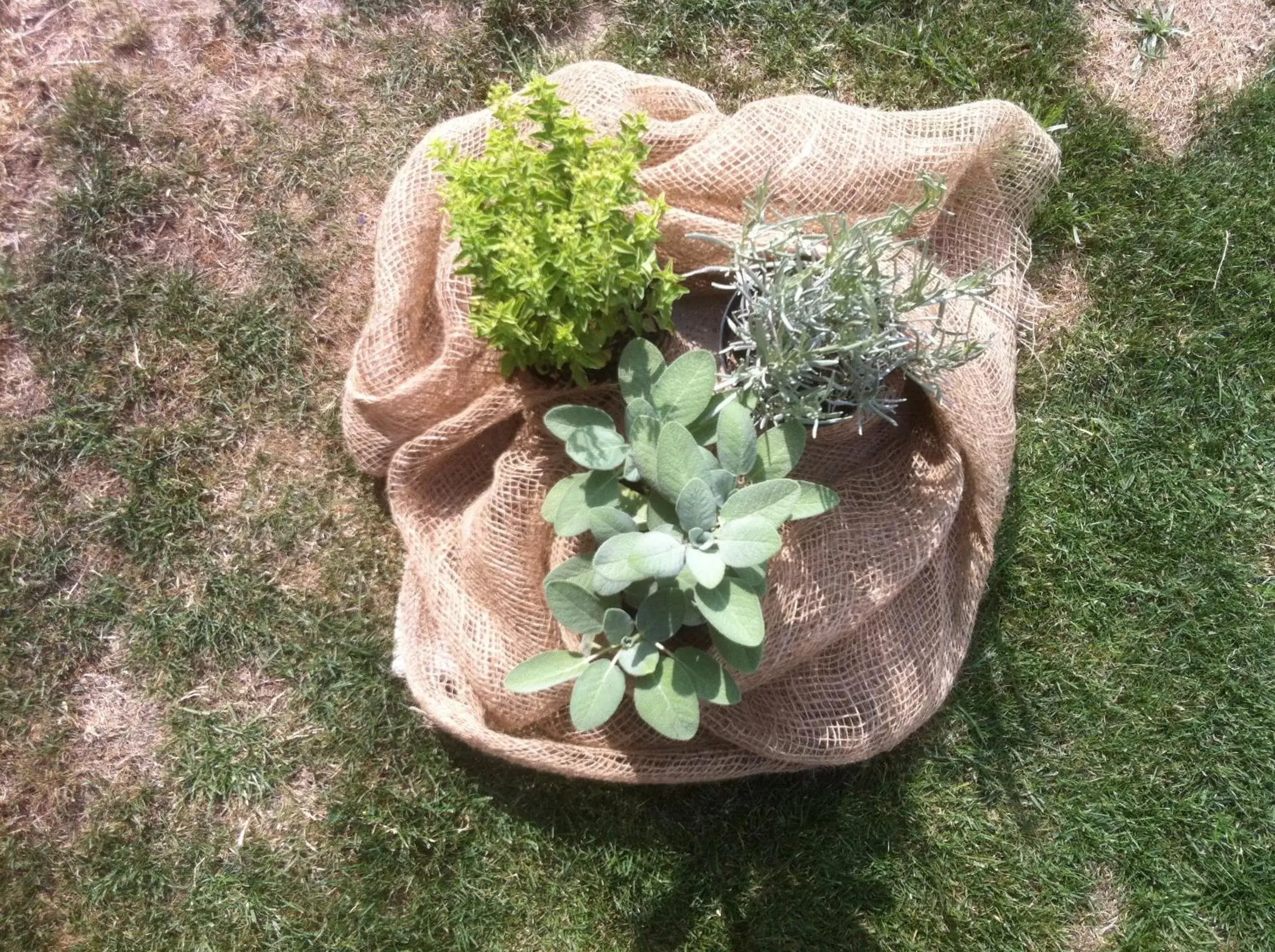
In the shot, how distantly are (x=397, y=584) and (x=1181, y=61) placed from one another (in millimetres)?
2292

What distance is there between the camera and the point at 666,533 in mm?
1387

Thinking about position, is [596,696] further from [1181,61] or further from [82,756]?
[1181,61]

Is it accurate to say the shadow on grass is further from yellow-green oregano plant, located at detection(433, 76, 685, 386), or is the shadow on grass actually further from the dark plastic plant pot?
yellow-green oregano plant, located at detection(433, 76, 685, 386)

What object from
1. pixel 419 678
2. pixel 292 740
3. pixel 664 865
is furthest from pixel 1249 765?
pixel 292 740

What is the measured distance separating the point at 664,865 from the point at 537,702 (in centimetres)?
61

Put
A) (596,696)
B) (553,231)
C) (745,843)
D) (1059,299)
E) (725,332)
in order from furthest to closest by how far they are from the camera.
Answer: (1059,299) < (745,843) < (725,332) < (596,696) < (553,231)

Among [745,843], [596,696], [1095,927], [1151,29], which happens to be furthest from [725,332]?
[1095,927]

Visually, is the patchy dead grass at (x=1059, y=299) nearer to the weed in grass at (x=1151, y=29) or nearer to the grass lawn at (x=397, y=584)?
the grass lawn at (x=397, y=584)

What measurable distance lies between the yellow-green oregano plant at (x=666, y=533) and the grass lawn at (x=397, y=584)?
0.78 meters

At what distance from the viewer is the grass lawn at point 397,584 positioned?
2.13 metres

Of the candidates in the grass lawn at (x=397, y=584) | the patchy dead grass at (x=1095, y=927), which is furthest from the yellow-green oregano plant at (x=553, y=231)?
the patchy dead grass at (x=1095, y=927)

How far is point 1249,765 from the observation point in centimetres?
220

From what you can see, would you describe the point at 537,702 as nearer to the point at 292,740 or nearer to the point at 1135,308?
the point at 292,740

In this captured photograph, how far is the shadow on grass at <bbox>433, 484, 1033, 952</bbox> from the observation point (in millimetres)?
2121
